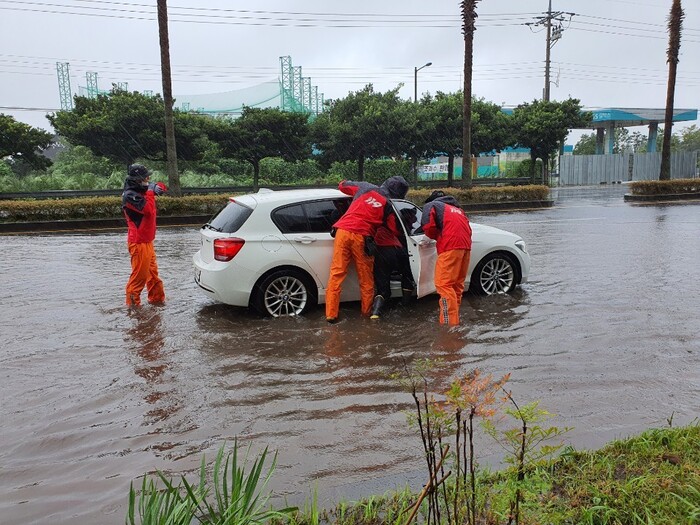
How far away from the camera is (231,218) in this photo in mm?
6750

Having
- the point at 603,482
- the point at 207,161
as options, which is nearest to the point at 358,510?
the point at 603,482

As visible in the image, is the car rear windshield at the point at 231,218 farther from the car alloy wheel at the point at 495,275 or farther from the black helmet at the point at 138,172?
the car alloy wheel at the point at 495,275

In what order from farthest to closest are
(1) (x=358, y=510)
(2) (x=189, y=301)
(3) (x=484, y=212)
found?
1. (3) (x=484, y=212)
2. (2) (x=189, y=301)
3. (1) (x=358, y=510)

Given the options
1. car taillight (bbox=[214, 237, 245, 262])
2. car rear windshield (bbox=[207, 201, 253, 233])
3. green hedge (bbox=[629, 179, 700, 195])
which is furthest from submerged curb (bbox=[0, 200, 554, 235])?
green hedge (bbox=[629, 179, 700, 195])

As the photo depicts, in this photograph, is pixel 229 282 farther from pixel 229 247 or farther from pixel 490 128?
pixel 490 128

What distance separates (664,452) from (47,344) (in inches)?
213

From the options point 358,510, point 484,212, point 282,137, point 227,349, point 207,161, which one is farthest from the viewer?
point 207,161

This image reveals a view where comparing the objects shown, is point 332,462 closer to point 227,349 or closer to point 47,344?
point 227,349

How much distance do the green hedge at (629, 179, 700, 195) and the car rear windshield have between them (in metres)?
23.1

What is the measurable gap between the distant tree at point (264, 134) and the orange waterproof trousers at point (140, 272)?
71.7 feet

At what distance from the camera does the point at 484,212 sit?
21328mm

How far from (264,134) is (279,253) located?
2364 centimetres

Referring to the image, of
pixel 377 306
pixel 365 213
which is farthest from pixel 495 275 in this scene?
pixel 365 213

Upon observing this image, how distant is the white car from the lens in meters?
6.50
